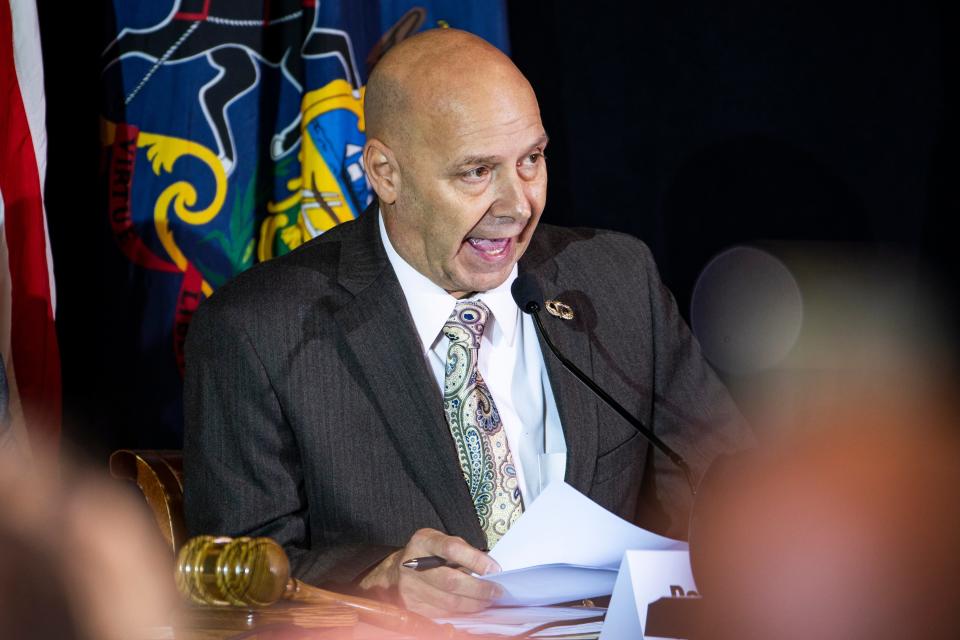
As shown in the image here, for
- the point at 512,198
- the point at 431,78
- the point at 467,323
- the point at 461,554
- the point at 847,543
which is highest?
the point at 431,78

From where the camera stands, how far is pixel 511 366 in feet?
6.53

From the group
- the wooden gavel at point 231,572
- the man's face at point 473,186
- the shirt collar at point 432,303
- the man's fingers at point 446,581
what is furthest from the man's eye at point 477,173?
the wooden gavel at point 231,572

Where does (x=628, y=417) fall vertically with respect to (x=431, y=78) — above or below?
below

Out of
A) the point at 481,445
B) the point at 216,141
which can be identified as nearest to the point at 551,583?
the point at 481,445

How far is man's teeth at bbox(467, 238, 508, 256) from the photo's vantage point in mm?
1901

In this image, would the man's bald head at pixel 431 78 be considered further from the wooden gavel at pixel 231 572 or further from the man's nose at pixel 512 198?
the wooden gavel at pixel 231 572

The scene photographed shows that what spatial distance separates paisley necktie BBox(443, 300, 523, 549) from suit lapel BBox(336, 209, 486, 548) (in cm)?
3

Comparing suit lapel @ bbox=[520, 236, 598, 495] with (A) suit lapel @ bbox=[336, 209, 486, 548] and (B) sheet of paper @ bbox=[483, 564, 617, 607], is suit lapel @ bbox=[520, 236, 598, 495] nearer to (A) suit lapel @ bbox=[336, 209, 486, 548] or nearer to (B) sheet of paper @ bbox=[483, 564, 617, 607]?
(A) suit lapel @ bbox=[336, 209, 486, 548]

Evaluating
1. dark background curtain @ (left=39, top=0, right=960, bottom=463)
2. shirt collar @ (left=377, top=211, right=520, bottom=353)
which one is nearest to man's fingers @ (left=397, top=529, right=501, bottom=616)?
shirt collar @ (left=377, top=211, right=520, bottom=353)

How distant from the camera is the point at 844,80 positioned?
2908 mm

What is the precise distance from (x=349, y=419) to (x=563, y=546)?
55cm

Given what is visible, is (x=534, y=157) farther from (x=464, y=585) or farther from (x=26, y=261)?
(x=26, y=261)

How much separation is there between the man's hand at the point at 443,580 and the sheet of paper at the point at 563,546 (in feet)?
0.08

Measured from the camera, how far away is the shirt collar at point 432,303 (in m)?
1.93
